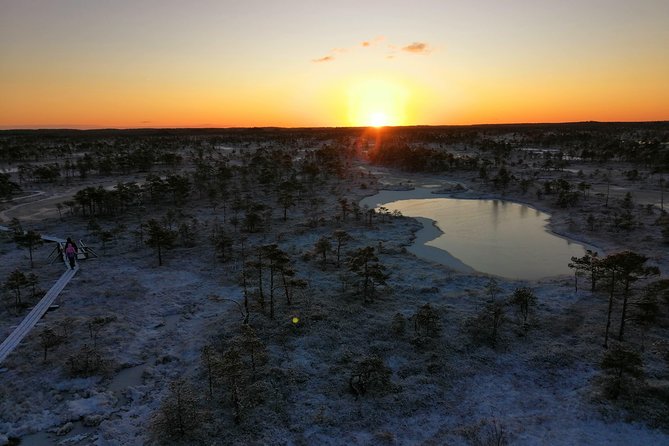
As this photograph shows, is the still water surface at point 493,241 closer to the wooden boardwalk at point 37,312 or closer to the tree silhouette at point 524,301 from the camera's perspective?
the tree silhouette at point 524,301

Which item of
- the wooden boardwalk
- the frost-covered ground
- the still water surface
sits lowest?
the frost-covered ground

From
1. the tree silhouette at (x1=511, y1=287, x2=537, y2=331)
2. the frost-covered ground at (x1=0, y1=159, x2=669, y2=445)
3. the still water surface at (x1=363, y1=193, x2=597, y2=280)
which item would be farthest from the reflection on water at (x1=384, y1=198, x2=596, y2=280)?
the tree silhouette at (x1=511, y1=287, x2=537, y2=331)

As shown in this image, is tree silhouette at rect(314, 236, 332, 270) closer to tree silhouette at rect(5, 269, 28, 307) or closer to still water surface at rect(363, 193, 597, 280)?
still water surface at rect(363, 193, 597, 280)

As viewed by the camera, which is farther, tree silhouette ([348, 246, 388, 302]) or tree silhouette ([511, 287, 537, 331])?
tree silhouette ([348, 246, 388, 302])

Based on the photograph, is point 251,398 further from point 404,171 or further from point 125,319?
point 404,171

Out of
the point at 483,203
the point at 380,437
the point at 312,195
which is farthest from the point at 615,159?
the point at 380,437

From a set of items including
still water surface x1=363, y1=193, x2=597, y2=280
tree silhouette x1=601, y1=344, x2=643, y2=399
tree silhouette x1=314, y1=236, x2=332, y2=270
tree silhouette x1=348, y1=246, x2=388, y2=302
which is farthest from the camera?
still water surface x1=363, y1=193, x2=597, y2=280

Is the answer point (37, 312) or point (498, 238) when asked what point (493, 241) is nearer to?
point (498, 238)
